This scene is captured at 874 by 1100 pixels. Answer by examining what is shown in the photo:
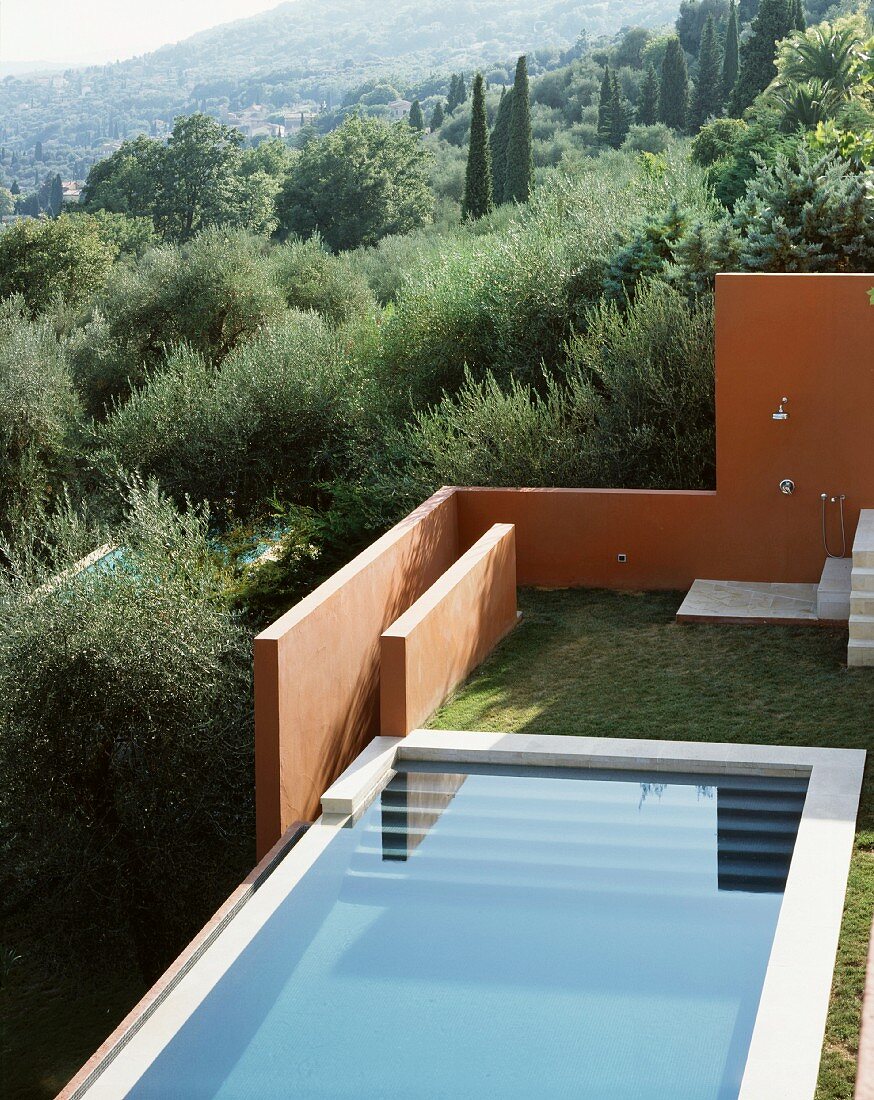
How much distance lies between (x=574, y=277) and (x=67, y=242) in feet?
71.7

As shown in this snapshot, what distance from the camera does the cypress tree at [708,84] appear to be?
60.8 metres

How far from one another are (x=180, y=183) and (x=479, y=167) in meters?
27.0

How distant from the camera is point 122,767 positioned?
33.5 ft

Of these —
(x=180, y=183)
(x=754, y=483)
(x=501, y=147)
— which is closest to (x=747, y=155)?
(x=754, y=483)

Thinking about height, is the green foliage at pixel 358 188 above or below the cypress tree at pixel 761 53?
below

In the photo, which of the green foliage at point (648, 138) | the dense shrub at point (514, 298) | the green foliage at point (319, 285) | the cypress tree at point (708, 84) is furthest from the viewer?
the cypress tree at point (708, 84)

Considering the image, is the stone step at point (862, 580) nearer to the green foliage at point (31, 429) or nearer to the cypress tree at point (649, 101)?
the green foliage at point (31, 429)

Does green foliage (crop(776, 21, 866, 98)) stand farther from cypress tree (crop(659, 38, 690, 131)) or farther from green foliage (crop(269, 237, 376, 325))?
cypress tree (crop(659, 38, 690, 131))

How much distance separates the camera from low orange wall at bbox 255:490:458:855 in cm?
793

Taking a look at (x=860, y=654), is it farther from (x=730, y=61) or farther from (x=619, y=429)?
(x=730, y=61)

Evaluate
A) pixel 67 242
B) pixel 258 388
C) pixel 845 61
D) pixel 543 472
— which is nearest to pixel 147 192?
pixel 67 242

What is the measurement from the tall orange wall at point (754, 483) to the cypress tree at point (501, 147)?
1534 inches

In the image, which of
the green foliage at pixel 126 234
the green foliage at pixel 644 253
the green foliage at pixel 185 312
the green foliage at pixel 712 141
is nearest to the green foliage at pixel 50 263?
the green foliage at pixel 185 312

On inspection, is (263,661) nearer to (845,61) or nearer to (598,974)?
(598,974)
